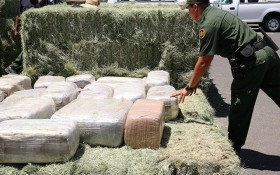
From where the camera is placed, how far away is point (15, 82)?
4.96m

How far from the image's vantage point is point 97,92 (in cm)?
455

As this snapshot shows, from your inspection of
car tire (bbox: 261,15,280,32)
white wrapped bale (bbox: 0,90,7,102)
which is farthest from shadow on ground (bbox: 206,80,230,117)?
car tire (bbox: 261,15,280,32)

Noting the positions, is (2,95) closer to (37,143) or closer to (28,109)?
(28,109)

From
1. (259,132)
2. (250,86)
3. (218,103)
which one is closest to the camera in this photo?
(250,86)

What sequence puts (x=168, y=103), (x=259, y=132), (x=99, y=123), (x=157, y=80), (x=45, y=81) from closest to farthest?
1. (x=99, y=123)
2. (x=168, y=103)
3. (x=157, y=80)
4. (x=45, y=81)
5. (x=259, y=132)

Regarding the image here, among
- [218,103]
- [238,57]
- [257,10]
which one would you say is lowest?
[257,10]

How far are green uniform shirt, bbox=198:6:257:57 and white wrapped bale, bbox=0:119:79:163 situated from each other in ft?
5.44

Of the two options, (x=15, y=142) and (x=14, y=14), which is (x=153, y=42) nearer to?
(x=15, y=142)

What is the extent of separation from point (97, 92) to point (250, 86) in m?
1.55

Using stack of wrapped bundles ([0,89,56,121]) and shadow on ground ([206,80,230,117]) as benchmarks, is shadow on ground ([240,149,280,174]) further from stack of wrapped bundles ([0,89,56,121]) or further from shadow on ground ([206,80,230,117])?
stack of wrapped bundles ([0,89,56,121])

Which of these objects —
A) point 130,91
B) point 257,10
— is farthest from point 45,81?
point 257,10

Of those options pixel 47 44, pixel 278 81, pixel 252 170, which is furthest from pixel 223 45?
pixel 47 44

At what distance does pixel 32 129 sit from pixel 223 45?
2179 mm

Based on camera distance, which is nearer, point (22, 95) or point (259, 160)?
point (22, 95)
